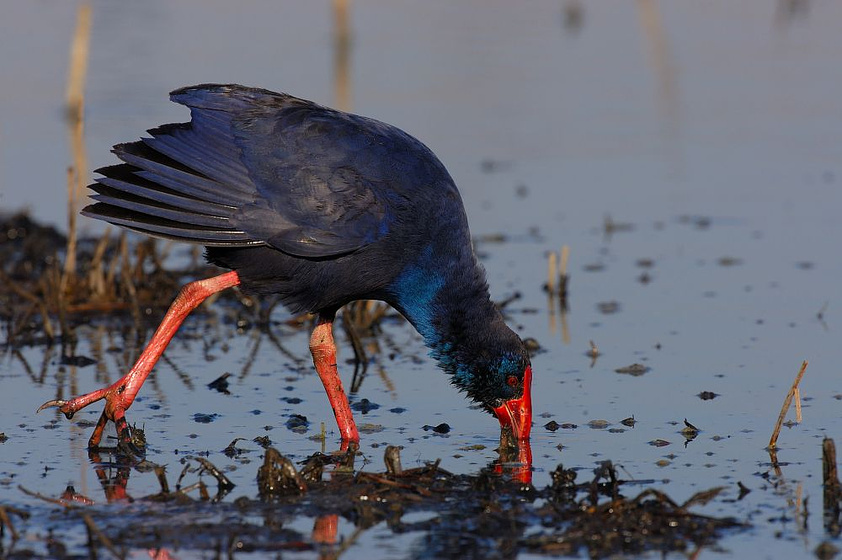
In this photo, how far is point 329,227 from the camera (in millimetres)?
6117

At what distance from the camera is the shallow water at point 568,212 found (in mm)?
6121

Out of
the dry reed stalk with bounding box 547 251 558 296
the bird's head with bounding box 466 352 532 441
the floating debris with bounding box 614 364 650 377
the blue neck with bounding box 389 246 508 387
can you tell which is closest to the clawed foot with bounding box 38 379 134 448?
the blue neck with bounding box 389 246 508 387

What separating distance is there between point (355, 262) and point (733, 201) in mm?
5309

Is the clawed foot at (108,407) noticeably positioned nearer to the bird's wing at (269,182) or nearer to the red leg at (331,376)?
the bird's wing at (269,182)

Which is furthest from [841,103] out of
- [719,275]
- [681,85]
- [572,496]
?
[572,496]

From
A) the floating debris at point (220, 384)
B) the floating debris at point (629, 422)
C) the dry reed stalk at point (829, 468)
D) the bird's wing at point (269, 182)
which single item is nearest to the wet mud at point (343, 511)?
the dry reed stalk at point (829, 468)

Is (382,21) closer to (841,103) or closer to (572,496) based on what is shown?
(841,103)

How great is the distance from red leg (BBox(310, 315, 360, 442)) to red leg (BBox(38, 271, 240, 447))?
50 centimetres

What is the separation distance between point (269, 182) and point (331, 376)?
0.94 metres

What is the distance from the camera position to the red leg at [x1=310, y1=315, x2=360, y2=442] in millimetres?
6293

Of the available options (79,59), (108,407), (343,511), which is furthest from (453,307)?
(79,59)

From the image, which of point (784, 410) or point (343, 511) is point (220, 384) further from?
point (784, 410)

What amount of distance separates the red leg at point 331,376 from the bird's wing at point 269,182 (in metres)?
0.69

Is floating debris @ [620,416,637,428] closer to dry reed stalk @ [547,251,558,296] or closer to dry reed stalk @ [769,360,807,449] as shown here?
dry reed stalk @ [769,360,807,449]
